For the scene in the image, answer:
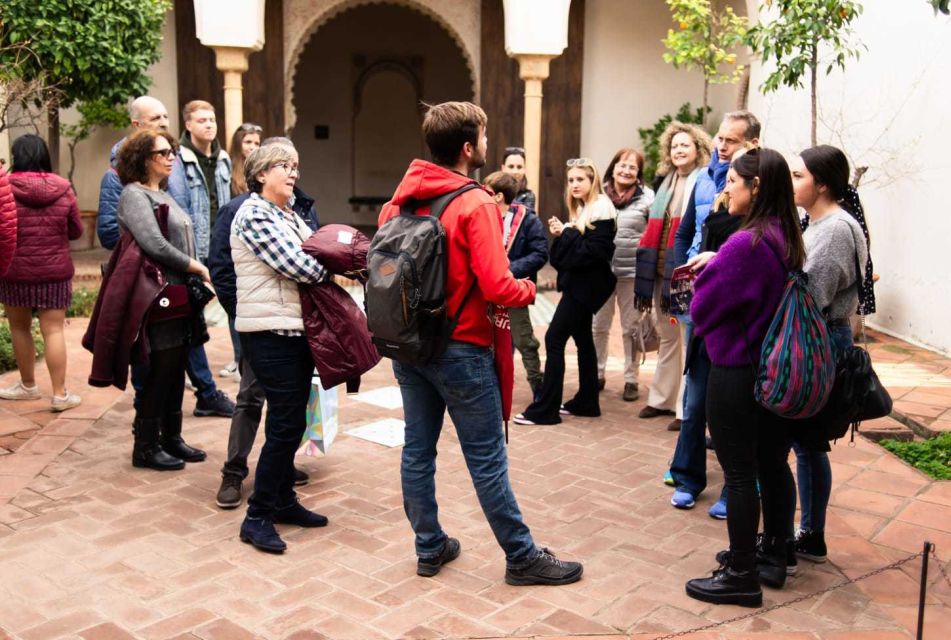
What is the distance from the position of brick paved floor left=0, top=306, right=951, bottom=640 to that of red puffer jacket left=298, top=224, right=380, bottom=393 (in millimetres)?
802

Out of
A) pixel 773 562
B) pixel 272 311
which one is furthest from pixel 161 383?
pixel 773 562

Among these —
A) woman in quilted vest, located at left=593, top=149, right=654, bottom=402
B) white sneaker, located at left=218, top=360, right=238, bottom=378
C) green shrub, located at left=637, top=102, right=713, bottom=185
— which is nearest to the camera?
woman in quilted vest, located at left=593, top=149, right=654, bottom=402

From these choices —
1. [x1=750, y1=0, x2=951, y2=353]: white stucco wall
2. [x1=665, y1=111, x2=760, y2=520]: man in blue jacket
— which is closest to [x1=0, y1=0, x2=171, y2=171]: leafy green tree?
[x1=665, y1=111, x2=760, y2=520]: man in blue jacket

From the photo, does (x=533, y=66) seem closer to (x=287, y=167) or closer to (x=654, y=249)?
(x=654, y=249)

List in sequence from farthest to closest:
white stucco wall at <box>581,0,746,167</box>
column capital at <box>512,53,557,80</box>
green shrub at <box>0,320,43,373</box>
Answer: white stucco wall at <box>581,0,746,167</box> → column capital at <box>512,53,557,80</box> → green shrub at <box>0,320,43,373</box>

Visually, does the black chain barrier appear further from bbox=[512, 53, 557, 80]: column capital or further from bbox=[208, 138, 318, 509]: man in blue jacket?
bbox=[512, 53, 557, 80]: column capital

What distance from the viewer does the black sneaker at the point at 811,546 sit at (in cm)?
417

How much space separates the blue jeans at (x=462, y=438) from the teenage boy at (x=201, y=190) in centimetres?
271

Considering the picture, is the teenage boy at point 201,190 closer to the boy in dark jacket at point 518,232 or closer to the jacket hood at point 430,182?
the boy in dark jacket at point 518,232

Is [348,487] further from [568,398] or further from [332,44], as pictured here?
[332,44]

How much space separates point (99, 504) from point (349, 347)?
1594mm

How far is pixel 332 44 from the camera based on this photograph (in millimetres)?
18719

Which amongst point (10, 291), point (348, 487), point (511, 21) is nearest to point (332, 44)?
point (511, 21)

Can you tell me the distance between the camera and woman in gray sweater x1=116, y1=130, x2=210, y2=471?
5.00m
